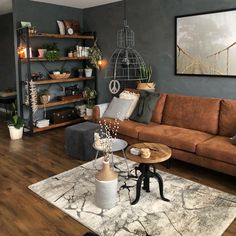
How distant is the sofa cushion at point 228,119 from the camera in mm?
3375

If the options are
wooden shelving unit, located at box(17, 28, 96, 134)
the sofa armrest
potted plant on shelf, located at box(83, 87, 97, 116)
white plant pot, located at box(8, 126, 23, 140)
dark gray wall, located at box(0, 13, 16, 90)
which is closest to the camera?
the sofa armrest

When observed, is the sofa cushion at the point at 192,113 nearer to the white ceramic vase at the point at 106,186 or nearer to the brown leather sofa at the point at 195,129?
the brown leather sofa at the point at 195,129

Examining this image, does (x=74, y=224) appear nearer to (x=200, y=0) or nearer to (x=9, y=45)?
(x=200, y=0)

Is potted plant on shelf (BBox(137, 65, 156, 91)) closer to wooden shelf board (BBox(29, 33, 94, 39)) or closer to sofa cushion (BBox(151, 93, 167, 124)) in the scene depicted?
sofa cushion (BBox(151, 93, 167, 124))

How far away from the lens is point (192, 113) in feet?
12.3

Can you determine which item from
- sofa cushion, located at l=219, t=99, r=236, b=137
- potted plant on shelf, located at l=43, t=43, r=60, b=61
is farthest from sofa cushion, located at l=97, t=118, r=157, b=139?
potted plant on shelf, located at l=43, t=43, r=60, b=61

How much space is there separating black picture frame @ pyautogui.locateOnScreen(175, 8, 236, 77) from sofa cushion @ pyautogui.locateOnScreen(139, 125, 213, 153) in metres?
1.11

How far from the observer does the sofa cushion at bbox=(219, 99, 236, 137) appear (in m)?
3.38

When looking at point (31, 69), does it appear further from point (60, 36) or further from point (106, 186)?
point (106, 186)

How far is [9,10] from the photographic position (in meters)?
6.12

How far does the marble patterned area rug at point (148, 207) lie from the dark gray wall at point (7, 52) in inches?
179

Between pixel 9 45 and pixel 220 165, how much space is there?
5901mm

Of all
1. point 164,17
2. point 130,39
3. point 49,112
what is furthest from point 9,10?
point 164,17

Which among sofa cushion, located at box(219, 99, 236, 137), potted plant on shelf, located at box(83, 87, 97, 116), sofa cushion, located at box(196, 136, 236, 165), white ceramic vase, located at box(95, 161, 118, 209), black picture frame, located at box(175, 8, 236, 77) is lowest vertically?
white ceramic vase, located at box(95, 161, 118, 209)
